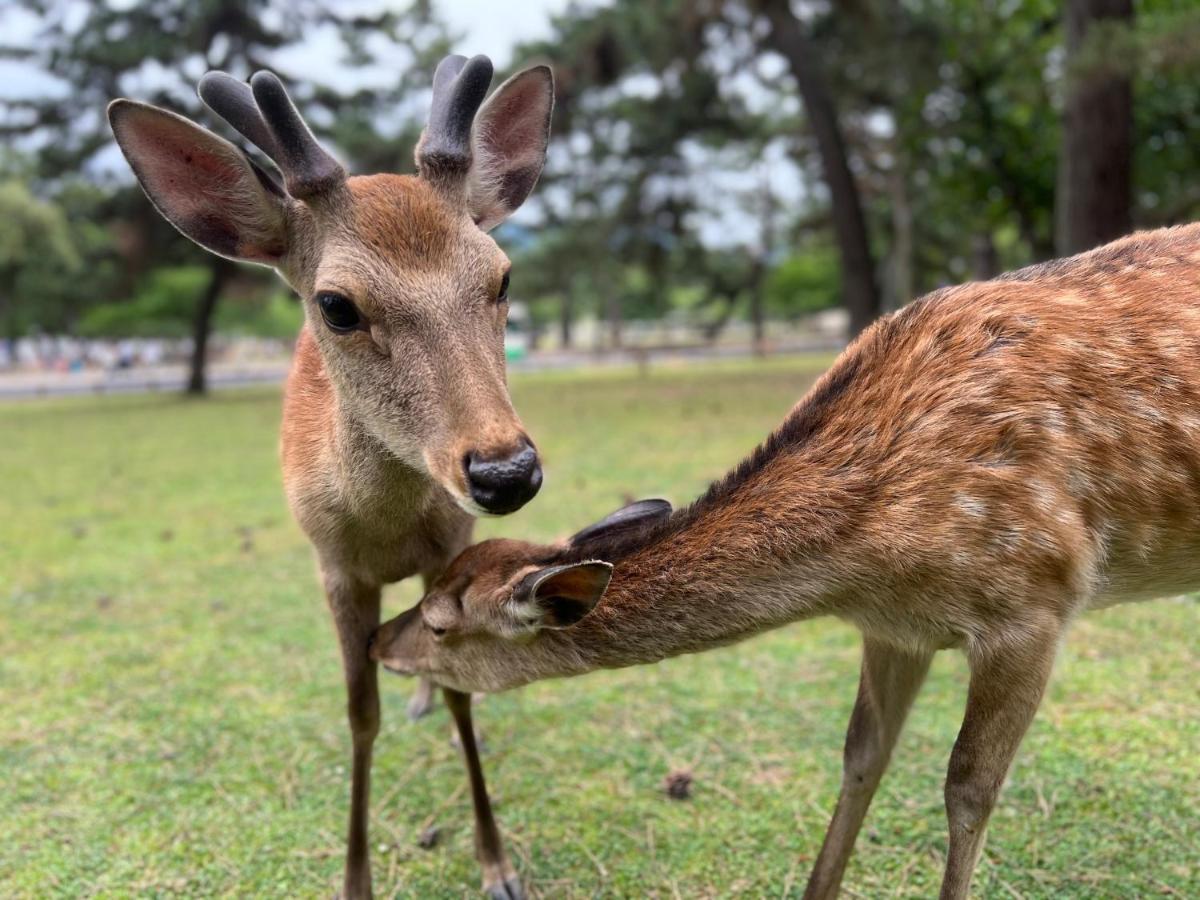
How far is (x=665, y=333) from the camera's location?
205 ft

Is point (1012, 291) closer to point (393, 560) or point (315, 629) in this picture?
point (393, 560)

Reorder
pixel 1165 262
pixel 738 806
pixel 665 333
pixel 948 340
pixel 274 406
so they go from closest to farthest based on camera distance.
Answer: pixel 948 340 < pixel 1165 262 < pixel 738 806 < pixel 274 406 < pixel 665 333

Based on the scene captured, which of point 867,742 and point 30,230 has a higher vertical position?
point 30,230

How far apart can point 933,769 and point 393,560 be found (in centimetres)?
197

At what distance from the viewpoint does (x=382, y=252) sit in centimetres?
201

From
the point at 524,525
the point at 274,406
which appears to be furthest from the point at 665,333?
the point at 524,525

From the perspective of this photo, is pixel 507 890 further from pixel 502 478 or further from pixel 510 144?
pixel 510 144

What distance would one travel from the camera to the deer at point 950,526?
75.9 inches

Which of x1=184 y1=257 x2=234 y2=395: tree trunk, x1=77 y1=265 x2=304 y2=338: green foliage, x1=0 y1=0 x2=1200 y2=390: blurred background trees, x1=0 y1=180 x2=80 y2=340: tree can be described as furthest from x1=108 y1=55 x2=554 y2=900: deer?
x1=77 y1=265 x2=304 y2=338: green foliage

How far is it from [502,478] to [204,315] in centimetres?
2095

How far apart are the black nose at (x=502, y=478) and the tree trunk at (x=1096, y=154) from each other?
27.3 feet

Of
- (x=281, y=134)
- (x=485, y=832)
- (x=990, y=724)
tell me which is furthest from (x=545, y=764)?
(x=281, y=134)

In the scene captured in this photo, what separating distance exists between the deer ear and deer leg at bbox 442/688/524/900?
4.75 feet

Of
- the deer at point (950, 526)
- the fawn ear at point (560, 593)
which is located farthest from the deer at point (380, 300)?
the deer at point (950, 526)
